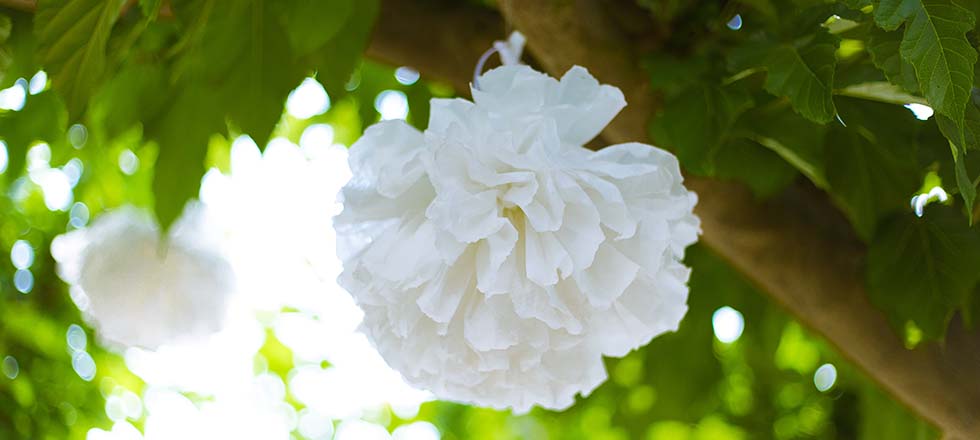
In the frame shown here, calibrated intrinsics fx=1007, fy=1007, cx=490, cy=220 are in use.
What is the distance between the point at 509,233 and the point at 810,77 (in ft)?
0.74

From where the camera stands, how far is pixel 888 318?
94 cm

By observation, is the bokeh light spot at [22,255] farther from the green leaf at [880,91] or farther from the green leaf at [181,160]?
the green leaf at [880,91]

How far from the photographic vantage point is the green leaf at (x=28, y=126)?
1267 mm

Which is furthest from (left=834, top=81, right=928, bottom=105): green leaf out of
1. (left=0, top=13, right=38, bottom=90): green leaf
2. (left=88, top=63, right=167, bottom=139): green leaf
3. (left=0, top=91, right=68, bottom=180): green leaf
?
(left=0, top=91, right=68, bottom=180): green leaf

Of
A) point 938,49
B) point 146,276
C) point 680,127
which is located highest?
point 938,49

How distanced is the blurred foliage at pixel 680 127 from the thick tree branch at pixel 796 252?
32 millimetres

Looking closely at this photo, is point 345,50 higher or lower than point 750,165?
higher

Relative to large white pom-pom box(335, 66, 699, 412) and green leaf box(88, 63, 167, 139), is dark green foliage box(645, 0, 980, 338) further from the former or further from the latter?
green leaf box(88, 63, 167, 139)

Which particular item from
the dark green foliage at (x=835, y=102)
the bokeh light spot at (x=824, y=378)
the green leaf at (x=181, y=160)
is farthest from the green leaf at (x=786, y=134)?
the bokeh light spot at (x=824, y=378)

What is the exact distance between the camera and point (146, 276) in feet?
4.28

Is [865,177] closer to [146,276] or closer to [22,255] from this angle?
[146,276]

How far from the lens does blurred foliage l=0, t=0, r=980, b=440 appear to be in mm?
665

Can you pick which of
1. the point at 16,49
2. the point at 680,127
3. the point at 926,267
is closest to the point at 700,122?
the point at 680,127

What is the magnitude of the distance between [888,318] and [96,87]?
28.0 inches
